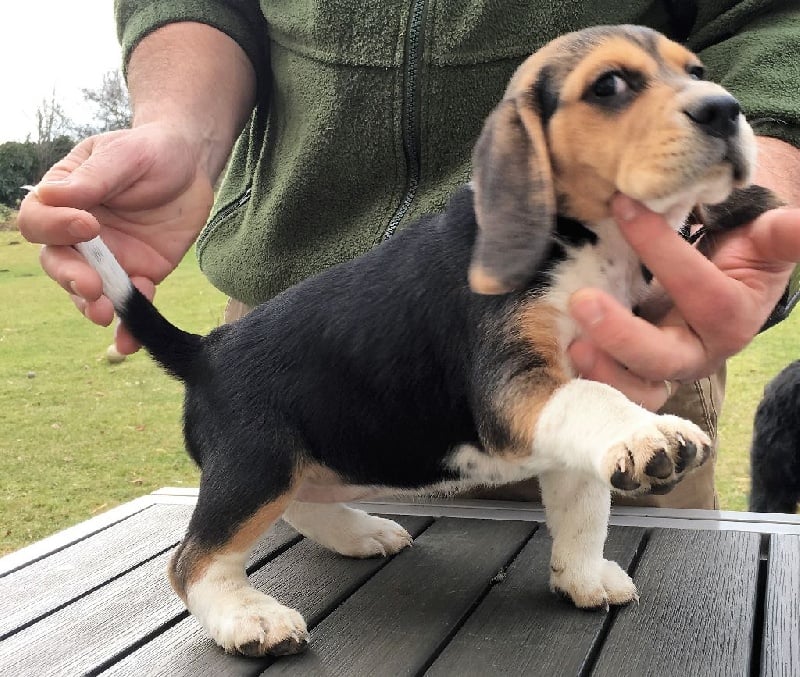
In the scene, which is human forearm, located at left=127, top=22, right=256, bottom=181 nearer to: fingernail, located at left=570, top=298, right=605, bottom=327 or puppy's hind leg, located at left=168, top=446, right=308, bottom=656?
puppy's hind leg, located at left=168, top=446, right=308, bottom=656

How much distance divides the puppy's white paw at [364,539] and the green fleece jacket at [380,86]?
64cm

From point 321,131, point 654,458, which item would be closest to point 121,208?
point 321,131

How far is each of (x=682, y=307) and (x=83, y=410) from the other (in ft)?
17.6

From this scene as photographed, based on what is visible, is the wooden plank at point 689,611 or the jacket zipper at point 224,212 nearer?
the wooden plank at point 689,611

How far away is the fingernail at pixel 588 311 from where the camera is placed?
4.54 feet

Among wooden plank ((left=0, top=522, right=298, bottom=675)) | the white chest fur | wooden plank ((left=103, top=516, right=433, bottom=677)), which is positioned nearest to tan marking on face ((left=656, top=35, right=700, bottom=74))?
the white chest fur

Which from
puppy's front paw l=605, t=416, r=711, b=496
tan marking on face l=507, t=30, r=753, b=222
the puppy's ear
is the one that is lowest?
puppy's front paw l=605, t=416, r=711, b=496

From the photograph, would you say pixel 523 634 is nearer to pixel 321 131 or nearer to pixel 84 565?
pixel 84 565

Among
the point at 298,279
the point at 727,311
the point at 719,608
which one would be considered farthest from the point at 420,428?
the point at 298,279

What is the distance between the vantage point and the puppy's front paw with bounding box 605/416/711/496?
1.21 meters

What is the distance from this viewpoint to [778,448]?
10.7 ft

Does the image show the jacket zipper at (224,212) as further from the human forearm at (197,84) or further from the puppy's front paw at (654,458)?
the puppy's front paw at (654,458)

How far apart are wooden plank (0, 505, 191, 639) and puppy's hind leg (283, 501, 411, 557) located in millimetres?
388

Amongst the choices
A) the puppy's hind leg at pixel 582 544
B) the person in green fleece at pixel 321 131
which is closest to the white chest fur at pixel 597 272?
the person in green fleece at pixel 321 131
